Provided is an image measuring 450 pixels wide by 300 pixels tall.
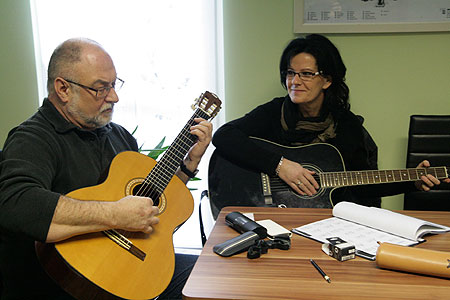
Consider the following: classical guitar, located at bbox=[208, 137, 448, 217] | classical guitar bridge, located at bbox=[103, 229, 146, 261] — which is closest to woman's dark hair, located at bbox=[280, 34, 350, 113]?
classical guitar, located at bbox=[208, 137, 448, 217]

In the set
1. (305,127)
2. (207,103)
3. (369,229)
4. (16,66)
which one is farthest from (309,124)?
(16,66)

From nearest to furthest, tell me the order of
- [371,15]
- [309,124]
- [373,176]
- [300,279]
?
[300,279]
[373,176]
[309,124]
[371,15]

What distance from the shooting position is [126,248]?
110 cm

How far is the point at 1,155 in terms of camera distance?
1182 millimetres

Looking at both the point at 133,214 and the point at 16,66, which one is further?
the point at 16,66

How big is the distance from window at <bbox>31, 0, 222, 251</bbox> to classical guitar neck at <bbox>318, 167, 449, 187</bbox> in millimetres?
1023

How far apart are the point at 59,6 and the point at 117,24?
412 mm

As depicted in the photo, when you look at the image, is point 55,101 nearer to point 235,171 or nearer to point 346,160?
point 235,171

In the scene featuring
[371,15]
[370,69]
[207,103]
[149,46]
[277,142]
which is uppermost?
[371,15]

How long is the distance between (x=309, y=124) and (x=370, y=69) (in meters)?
0.63

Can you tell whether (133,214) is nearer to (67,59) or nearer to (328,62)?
(67,59)

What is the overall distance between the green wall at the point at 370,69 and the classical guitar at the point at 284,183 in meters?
0.62

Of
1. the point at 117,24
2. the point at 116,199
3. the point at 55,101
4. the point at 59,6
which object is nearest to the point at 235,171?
the point at 116,199

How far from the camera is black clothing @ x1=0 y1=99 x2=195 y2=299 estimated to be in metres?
1.01
